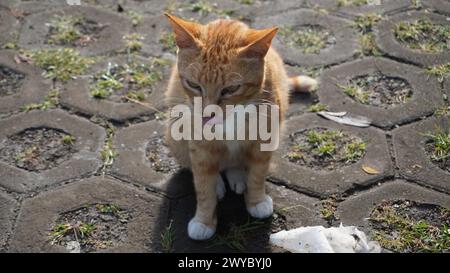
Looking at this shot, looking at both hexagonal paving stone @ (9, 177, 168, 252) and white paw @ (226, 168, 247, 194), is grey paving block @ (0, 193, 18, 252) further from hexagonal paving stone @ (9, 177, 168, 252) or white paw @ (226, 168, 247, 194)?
white paw @ (226, 168, 247, 194)

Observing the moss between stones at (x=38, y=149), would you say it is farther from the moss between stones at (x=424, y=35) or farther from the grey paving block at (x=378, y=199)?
the moss between stones at (x=424, y=35)

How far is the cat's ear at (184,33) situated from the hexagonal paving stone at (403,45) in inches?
68.3

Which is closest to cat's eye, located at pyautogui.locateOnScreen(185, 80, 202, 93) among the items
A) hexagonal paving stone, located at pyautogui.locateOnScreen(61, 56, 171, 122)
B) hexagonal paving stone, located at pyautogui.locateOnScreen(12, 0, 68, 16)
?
hexagonal paving stone, located at pyautogui.locateOnScreen(61, 56, 171, 122)

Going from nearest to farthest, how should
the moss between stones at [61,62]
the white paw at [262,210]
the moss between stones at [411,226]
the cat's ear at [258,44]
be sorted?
the cat's ear at [258,44] → the moss between stones at [411,226] → the white paw at [262,210] → the moss between stones at [61,62]

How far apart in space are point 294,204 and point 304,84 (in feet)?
2.94

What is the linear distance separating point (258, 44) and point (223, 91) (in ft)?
0.79

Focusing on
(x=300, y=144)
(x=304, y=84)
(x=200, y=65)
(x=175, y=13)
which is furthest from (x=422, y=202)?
(x=175, y=13)

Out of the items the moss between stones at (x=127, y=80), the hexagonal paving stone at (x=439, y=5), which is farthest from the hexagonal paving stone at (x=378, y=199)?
the hexagonal paving stone at (x=439, y=5)

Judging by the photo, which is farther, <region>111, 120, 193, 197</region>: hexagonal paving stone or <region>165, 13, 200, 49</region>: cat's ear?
<region>111, 120, 193, 197</region>: hexagonal paving stone

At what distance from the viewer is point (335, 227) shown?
2.68m

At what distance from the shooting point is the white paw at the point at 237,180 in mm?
2902

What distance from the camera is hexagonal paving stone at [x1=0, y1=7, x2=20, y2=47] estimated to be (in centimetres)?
395

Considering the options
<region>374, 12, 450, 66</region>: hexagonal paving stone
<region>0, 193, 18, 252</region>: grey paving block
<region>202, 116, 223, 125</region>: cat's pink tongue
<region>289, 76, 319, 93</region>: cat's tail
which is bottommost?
<region>0, 193, 18, 252</region>: grey paving block

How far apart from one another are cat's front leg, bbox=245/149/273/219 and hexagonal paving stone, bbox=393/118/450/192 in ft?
2.44
